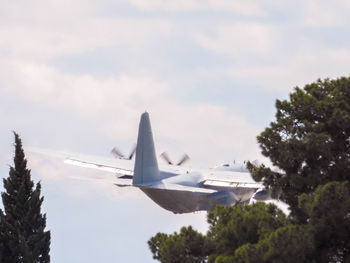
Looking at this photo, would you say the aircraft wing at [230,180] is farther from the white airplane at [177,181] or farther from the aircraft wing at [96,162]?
the aircraft wing at [96,162]

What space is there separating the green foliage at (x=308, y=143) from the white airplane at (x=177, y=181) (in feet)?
120

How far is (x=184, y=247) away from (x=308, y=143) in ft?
23.2

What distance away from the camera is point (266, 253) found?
35.1 metres

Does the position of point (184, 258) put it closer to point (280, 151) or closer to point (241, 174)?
point (280, 151)

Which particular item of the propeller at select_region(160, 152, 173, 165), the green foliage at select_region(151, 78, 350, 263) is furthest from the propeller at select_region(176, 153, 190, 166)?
the green foliage at select_region(151, 78, 350, 263)

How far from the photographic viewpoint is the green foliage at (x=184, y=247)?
38375 mm

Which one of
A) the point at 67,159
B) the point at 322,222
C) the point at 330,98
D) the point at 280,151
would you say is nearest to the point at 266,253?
the point at 322,222

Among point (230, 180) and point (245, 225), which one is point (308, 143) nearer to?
point (245, 225)

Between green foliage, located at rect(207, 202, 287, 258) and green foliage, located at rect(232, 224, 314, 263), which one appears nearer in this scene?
green foliage, located at rect(232, 224, 314, 263)

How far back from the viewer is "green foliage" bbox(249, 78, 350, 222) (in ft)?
127

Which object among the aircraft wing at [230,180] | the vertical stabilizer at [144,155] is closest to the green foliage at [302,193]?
the vertical stabilizer at [144,155]

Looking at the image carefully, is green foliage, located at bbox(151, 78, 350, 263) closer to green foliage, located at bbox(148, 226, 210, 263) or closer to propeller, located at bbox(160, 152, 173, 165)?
green foliage, located at bbox(148, 226, 210, 263)

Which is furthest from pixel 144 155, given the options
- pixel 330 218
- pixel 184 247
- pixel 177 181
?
pixel 330 218

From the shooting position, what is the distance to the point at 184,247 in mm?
38594
